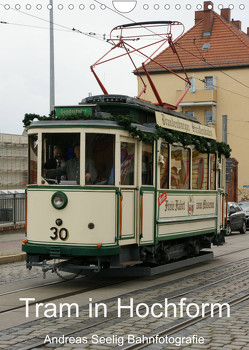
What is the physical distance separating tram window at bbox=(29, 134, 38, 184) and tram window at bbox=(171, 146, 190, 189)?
289 cm

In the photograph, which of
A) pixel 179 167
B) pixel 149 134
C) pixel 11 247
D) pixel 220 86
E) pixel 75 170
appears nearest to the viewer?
pixel 75 170

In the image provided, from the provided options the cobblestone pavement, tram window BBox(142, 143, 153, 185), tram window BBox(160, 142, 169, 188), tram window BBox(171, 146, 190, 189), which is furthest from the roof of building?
the cobblestone pavement

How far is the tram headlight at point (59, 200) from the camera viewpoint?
1149 cm

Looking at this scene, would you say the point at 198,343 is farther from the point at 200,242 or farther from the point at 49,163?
the point at 200,242

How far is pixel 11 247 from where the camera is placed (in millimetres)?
19094

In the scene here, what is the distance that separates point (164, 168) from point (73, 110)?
7.34 ft

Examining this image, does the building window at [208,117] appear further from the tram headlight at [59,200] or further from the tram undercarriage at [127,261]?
the tram headlight at [59,200]

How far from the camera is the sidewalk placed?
54.6 feet

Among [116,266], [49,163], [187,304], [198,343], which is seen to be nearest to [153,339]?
[198,343]

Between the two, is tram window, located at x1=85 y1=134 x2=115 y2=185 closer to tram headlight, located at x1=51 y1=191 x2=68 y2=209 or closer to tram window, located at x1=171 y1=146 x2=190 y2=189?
tram headlight, located at x1=51 y1=191 x2=68 y2=209

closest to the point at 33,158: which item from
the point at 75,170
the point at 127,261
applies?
the point at 75,170

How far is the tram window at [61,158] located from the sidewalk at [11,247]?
16.8ft

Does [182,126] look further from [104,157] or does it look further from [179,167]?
[104,157]

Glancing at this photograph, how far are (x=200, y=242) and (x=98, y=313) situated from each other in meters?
7.35
